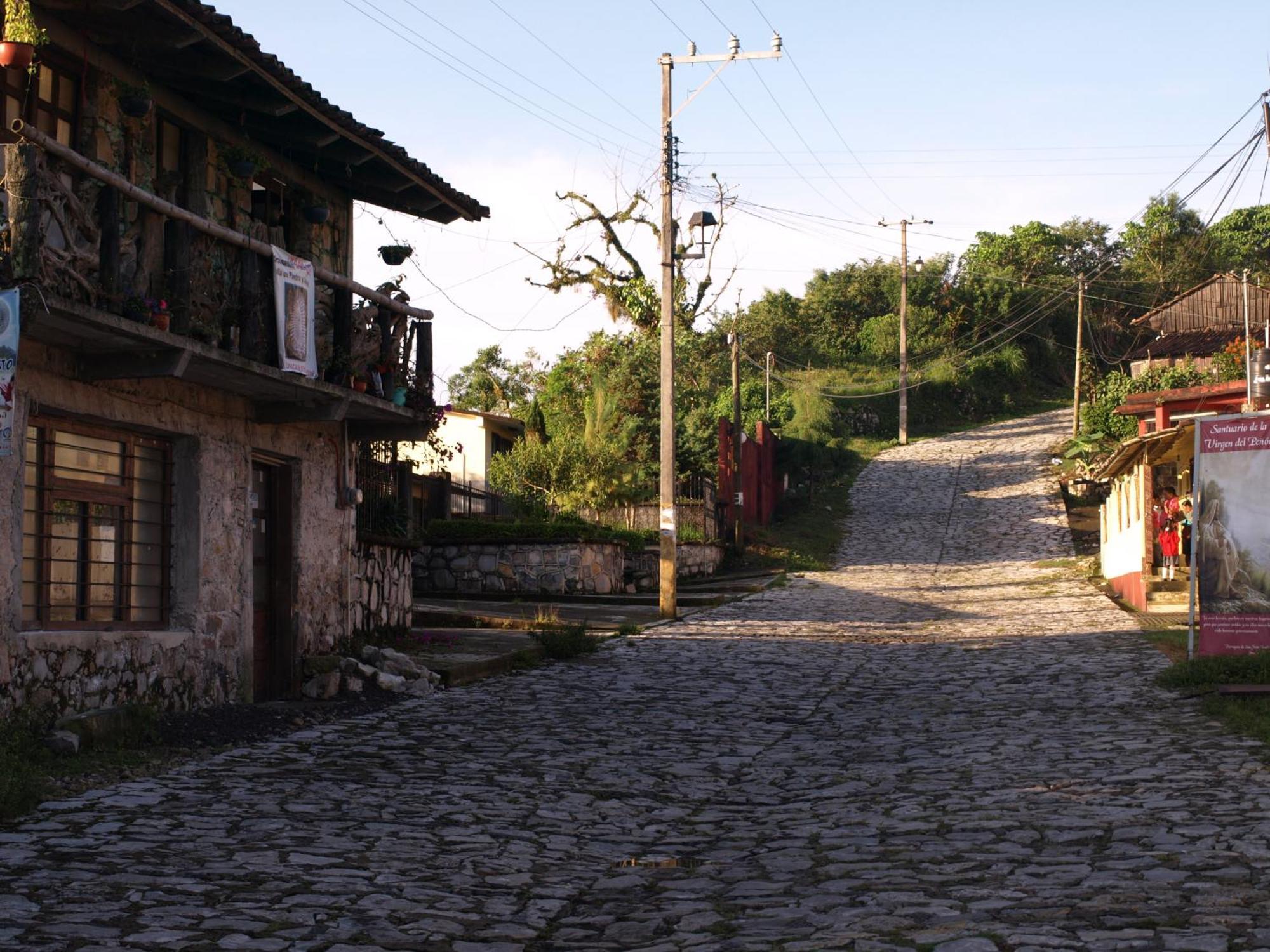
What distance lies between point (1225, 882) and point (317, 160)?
11.3m

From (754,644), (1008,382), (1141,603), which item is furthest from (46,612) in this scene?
(1008,382)

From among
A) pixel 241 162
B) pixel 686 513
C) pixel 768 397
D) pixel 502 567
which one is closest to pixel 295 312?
pixel 241 162

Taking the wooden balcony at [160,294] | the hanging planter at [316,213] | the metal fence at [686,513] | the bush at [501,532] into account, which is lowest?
the bush at [501,532]

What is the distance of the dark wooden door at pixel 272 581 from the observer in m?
13.3

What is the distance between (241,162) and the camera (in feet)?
41.4

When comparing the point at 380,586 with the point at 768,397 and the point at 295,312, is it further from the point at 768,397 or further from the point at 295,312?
the point at 768,397

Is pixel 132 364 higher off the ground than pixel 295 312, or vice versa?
pixel 295 312

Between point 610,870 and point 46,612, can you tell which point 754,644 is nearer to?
point 46,612

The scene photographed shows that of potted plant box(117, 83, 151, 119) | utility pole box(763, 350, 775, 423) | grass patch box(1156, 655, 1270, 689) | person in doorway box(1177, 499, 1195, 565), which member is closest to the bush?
person in doorway box(1177, 499, 1195, 565)

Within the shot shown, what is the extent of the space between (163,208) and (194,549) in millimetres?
2989

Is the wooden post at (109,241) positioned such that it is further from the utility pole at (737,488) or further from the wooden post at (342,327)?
the utility pole at (737,488)

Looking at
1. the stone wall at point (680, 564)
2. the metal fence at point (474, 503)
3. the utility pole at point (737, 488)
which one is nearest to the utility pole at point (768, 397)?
the utility pole at point (737, 488)

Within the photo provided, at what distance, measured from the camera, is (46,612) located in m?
10.0

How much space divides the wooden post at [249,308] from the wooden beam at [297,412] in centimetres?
128
